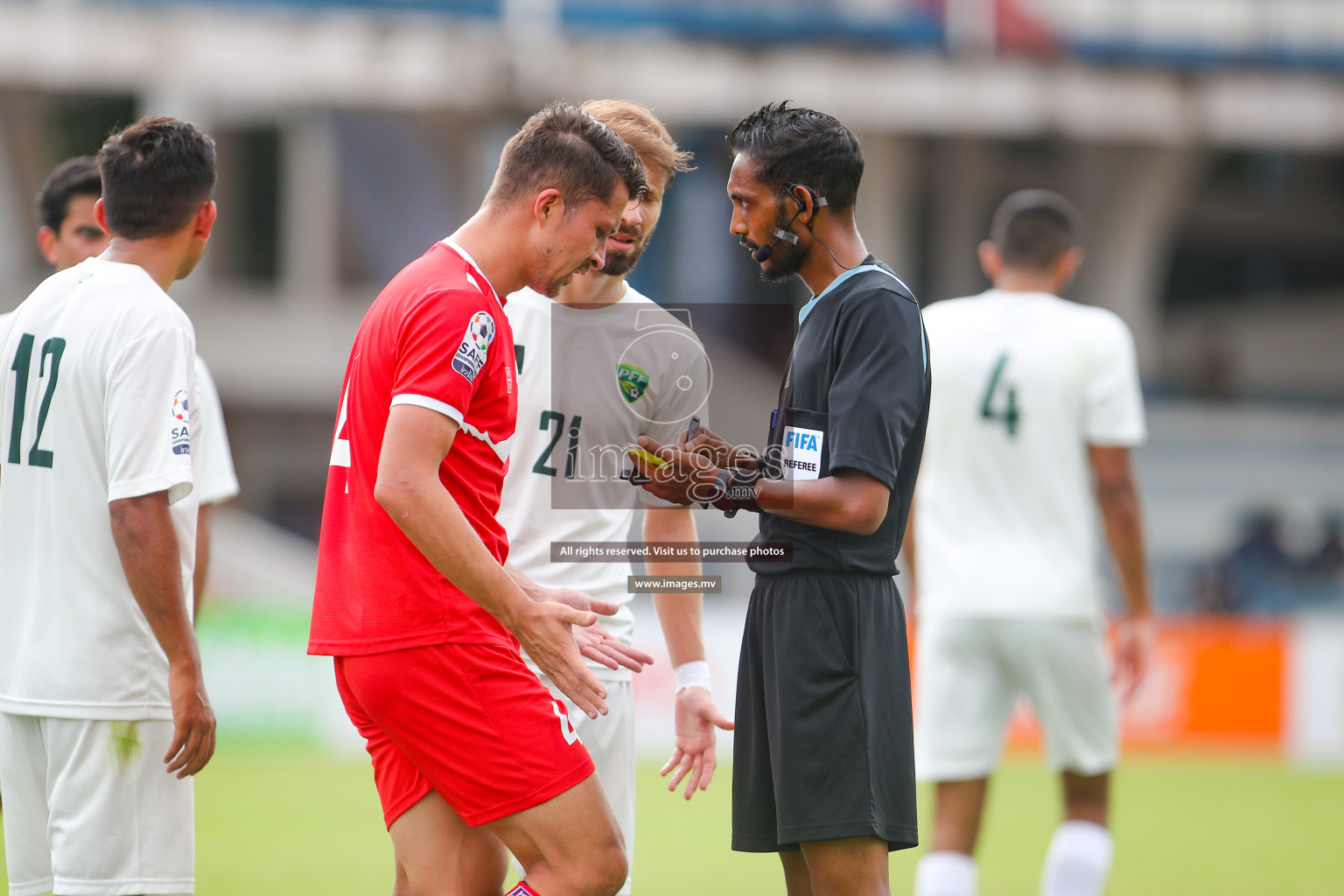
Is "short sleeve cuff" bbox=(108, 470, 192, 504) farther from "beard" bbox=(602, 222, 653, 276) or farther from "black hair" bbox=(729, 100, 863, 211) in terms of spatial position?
"black hair" bbox=(729, 100, 863, 211)

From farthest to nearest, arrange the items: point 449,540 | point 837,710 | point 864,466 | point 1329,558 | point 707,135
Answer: point 707,135 < point 1329,558 < point 837,710 < point 864,466 < point 449,540

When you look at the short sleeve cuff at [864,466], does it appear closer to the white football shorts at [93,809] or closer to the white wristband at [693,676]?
the white wristband at [693,676]

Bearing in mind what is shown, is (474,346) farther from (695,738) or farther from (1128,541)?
Answer: (1128,541)

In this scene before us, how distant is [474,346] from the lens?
9.99 feet

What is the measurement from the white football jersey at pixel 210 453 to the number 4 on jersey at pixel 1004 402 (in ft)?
9.92

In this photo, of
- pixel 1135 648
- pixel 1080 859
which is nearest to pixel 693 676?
pixel 1080 859

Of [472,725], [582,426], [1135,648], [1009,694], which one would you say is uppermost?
[582,426]

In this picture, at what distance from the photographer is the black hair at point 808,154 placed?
3432mm

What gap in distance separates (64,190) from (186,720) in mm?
2163

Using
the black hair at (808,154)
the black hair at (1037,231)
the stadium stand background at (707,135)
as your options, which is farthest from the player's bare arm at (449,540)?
the stadium stand background at (707,135)

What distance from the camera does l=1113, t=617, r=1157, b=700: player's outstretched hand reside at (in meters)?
5.75

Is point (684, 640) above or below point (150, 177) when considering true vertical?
below

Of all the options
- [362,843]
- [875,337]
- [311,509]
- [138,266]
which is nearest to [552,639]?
[875,337]

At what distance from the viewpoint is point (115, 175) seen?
3.72m
